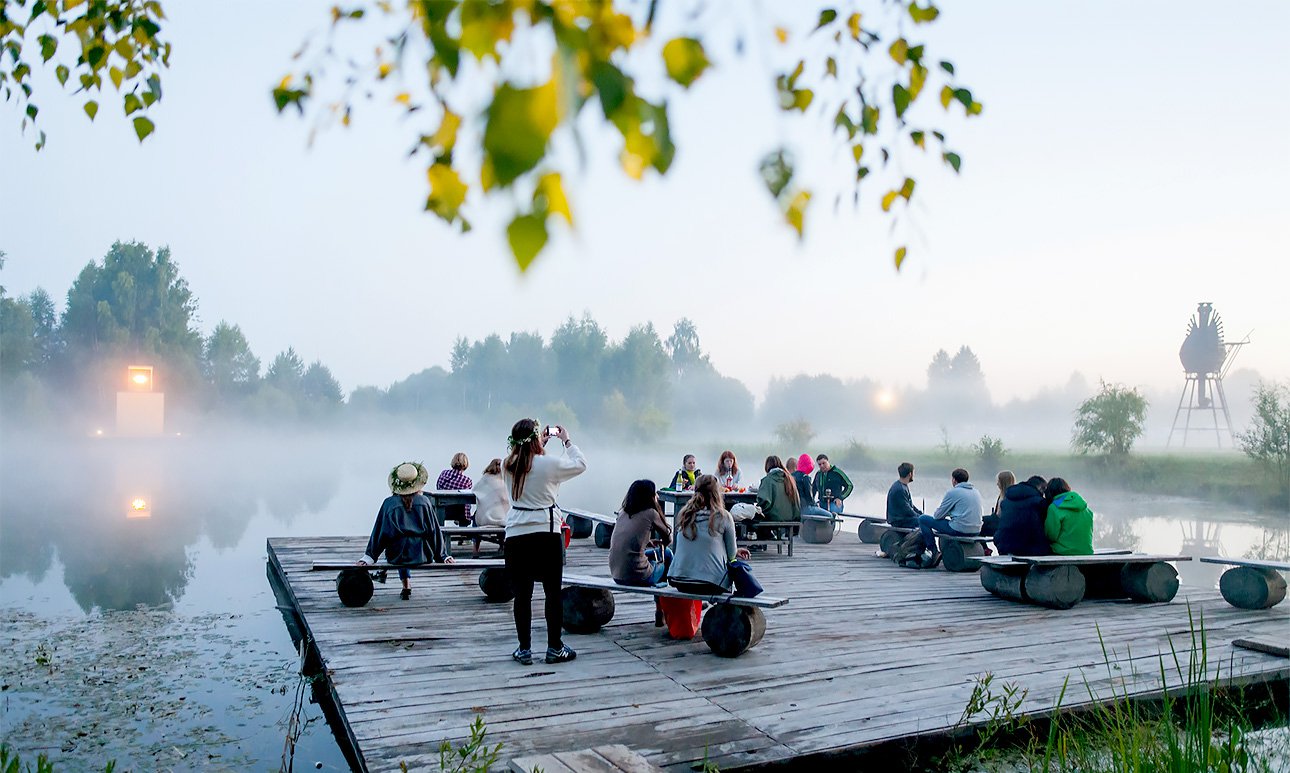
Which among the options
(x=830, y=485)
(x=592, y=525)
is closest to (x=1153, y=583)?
(x=830, y=485)

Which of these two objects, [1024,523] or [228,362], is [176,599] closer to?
[1024,523]

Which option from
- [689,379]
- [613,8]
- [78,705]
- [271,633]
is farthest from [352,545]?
[689,379]

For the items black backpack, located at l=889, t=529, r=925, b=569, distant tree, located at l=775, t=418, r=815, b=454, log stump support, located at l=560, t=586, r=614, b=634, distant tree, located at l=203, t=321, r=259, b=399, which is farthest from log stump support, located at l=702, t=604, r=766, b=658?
distant tree, located at l=203, t=321, r=259, b=399

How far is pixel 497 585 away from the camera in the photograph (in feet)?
27.6

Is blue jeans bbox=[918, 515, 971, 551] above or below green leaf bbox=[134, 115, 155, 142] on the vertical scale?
below

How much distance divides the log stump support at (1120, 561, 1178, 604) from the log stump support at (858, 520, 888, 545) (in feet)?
16.6

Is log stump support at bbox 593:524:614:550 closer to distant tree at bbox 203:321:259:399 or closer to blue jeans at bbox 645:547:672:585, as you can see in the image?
blue jeans at bbox 645:547:672:585

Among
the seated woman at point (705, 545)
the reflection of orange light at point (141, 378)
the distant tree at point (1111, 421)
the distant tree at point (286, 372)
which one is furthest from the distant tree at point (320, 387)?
the seated woman at point (705, 545)

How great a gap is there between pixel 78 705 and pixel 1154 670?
8.03 meters

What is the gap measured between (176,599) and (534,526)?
350 inches

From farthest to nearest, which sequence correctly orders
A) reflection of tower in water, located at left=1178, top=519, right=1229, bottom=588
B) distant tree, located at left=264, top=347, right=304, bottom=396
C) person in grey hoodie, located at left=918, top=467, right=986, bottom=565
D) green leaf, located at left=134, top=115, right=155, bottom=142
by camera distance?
distant tree, located at left=264, top=347, right=304, bottom=396, reflection of tower in water, located at left=1178, top=519, right=1229, bottom=588, person in grey hoodie, located at left=918, top=467, right=986, bottom=565, green leaf, located at left=134, top=115, right=155, bottom=142

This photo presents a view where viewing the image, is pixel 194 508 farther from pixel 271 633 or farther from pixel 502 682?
pixel 502 682

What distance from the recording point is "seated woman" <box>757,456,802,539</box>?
11539mm

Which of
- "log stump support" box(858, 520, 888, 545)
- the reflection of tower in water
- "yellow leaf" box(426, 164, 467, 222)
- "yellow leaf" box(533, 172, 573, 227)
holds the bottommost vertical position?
the reflection of tower in water
